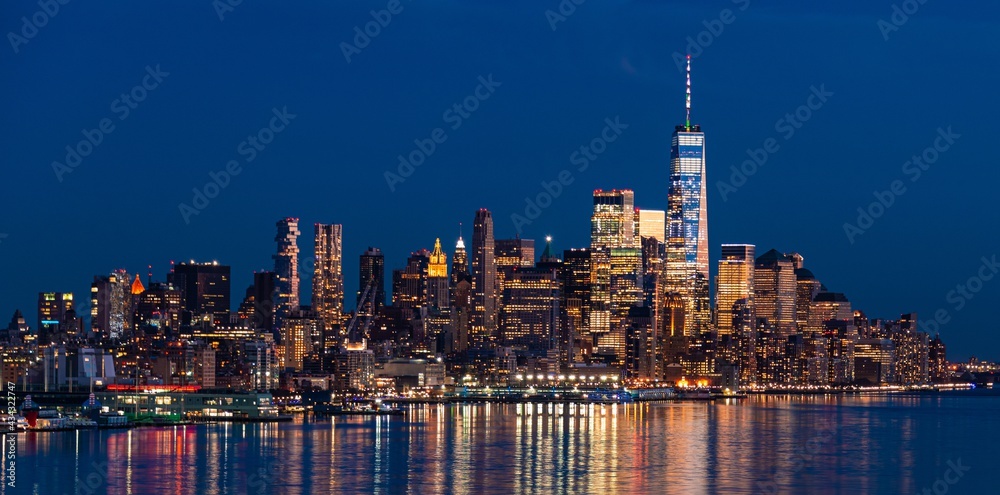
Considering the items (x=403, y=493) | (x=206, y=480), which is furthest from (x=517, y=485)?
(x=206, y=480)

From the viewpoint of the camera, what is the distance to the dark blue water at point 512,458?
7331 centimetres

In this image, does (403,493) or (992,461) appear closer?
(403,493)

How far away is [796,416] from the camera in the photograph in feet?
507

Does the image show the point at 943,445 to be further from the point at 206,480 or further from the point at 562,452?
the point at 206,480

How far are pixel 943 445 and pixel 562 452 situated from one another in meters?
30.0

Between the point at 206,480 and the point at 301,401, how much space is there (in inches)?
3823

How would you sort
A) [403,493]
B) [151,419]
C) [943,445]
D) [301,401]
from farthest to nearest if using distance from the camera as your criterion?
[301,401], [151,419], [943,445], [403,493]

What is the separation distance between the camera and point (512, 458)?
8869 cm

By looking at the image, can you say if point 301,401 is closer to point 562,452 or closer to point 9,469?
point 562,452

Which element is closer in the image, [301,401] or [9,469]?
[9,469]

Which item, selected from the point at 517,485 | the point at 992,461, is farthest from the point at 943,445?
the point at 517,485

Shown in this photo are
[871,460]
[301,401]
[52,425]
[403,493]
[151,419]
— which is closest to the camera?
[403,493]

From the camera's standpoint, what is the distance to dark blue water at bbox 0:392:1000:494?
73.3m

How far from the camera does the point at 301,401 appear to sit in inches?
6742
